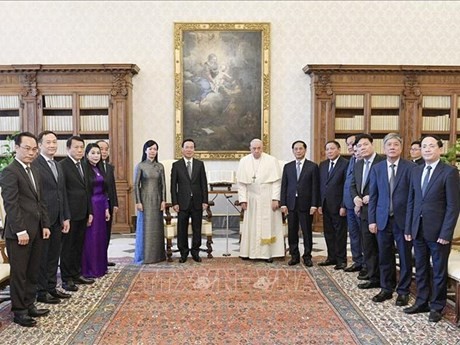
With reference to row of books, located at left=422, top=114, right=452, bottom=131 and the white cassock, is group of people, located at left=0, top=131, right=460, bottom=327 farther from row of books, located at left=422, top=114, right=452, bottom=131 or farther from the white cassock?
row of books, located at left=422, top=114, right=452, bottom=131

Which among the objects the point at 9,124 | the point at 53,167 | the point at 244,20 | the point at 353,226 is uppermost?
the point at 244,20

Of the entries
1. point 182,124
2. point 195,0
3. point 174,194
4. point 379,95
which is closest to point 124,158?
point 182,124

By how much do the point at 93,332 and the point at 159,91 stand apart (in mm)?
5993

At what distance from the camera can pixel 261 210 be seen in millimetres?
6359

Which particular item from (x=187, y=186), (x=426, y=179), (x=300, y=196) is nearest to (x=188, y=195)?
(x=187, y=186)

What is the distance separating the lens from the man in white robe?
6332mm

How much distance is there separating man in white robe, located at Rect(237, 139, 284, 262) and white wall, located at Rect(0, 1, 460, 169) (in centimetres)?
302

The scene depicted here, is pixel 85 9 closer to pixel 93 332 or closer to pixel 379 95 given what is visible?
pixel 379 95

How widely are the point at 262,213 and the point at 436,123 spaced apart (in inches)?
173

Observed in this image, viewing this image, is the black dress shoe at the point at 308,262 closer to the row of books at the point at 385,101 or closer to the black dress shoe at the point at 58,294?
the black dress shoe at the point at 58,294

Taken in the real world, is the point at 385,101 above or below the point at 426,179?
above

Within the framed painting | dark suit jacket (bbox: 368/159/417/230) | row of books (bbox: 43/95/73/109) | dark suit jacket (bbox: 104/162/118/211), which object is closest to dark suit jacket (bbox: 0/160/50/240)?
dark suit jacket (bbox: 104/162/118/211)

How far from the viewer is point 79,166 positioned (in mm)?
5082

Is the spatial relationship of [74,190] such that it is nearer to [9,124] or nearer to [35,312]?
[35,312]
